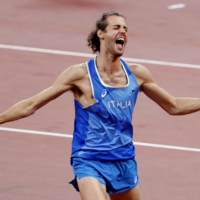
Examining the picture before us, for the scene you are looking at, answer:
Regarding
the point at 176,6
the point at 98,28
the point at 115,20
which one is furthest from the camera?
the point at 176,6

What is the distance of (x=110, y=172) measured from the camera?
6.54m

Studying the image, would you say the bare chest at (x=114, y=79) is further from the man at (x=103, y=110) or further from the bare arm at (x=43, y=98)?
the bare arm at (x=43, y=98)

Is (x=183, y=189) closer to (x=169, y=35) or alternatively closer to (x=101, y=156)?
(x=101, y=156)

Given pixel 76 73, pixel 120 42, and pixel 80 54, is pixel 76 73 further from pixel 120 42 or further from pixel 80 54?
pixel 80 54

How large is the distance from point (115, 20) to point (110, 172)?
1.22 meters

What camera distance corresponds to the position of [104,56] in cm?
665

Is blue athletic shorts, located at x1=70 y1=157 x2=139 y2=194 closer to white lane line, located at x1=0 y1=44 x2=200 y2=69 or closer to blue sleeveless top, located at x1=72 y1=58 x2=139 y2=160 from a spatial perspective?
blue sleeveless top, located at x1=72 y1=58 x2=139 y2=160

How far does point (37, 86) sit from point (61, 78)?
15.1 feet

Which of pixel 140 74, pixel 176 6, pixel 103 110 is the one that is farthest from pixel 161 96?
pixel 176 6

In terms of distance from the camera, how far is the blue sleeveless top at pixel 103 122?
6512mm

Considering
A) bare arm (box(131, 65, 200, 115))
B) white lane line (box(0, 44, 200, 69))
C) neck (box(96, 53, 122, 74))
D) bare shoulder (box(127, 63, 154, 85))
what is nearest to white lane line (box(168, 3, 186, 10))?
white lane line (box(0, 44, 200, 69))

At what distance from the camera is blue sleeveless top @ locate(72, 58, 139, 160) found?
6512mm

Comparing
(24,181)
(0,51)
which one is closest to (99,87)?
(24,181)

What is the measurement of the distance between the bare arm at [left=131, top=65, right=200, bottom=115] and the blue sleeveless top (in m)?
0.22
